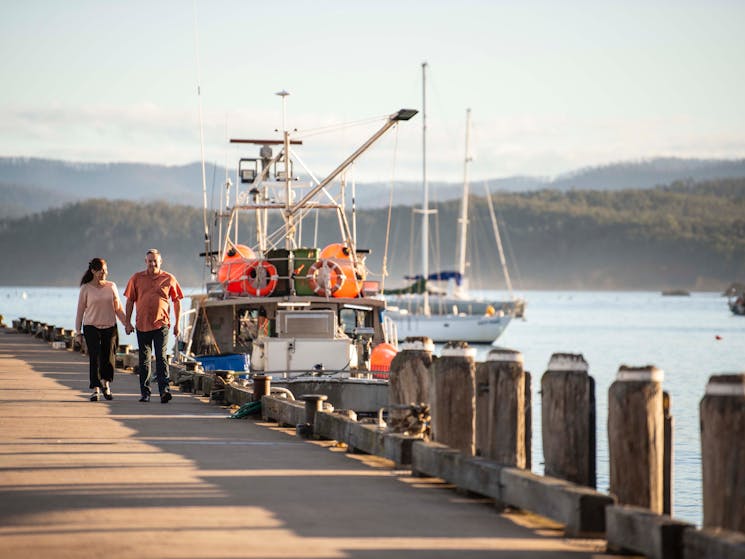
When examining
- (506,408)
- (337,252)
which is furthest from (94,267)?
(337,252)

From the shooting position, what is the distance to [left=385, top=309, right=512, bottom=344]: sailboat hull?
92562 mm

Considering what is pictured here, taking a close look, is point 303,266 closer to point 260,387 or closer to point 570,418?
point 260,387

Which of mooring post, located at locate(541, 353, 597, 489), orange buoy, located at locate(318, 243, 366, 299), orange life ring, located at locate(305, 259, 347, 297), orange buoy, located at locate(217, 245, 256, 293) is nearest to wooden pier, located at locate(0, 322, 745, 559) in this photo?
mooring post, located at locate(541, 353, 597, 489)

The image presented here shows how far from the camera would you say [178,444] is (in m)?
14.6

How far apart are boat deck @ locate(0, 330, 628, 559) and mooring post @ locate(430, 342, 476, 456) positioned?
0.44 m

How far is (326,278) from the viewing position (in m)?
31.6

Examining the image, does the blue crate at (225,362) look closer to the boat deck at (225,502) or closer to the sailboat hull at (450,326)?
the boat deck at (225,502)

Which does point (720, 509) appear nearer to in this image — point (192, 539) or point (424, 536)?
point (424, 536)

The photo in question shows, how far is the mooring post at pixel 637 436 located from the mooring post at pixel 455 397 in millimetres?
2342

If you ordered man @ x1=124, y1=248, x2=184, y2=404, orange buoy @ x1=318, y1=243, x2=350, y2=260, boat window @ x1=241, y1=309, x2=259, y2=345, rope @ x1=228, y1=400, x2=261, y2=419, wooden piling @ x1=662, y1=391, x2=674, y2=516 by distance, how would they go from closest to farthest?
wooden piling @ x1=662, y1=391, x2=674, y2=516 → rope @ x1=228, y1=400, x2=261, y2=419 → man @ x1=124, y1=248, x2=184, y2=404 → orange buoy @ x1=318, y1=243, x2=350, y2=260 → boat window @ x1=241, y1=309, x2=259, y2=345

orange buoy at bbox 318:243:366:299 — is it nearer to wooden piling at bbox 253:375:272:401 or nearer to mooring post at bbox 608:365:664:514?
wooden piling at bbox 253:375:272:401

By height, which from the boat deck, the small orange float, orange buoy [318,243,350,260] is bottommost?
the boat deck

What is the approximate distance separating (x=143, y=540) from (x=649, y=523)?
309cm

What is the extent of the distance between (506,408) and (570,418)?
3.22 ft
